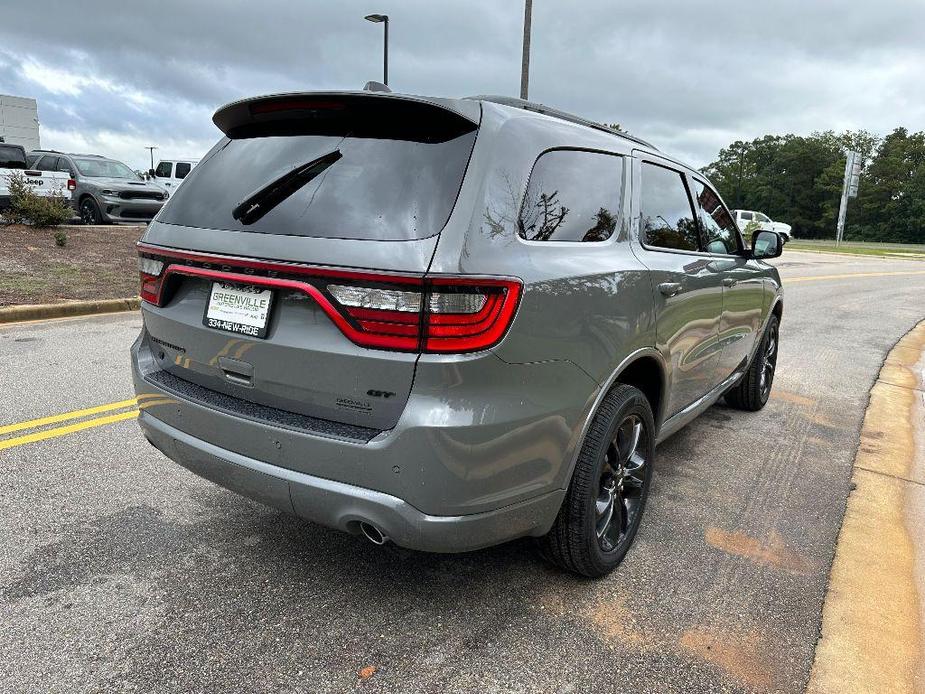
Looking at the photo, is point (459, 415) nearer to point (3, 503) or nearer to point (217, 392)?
point (217, 392)

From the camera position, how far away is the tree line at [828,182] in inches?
2933

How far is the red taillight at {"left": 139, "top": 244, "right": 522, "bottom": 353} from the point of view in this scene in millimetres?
2010

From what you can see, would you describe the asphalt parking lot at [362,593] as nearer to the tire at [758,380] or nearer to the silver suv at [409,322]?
the silver suv at [409,322]

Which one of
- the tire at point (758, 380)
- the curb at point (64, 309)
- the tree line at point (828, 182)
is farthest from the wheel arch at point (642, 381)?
the tree line at point (828, 182)

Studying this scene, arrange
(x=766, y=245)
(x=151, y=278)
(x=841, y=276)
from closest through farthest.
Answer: (x=151, y=278), (x=766, y=245), (x=841, y=276)

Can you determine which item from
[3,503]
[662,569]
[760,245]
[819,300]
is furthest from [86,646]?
[819,300]

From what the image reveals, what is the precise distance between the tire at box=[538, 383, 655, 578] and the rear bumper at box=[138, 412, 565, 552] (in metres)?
0.16

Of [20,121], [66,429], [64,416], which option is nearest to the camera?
[66,429]

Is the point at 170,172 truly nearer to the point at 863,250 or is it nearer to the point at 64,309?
the point at 64,309

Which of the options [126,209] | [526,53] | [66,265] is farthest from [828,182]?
[66,265]

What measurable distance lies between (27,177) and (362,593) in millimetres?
16015

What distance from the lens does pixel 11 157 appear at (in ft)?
53.1

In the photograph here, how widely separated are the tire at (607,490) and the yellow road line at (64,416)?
8.96 feet

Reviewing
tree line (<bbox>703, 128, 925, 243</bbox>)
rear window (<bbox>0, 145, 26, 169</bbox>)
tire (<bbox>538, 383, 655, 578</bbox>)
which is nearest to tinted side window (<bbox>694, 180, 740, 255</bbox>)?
tire (<bbox>538, 383, 655, 578</bbox>)
